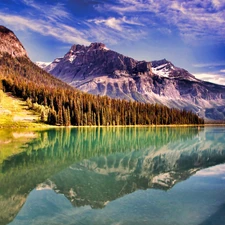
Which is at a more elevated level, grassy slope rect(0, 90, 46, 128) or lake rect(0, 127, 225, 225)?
grassy slope rect(0, 90, 46, 128)

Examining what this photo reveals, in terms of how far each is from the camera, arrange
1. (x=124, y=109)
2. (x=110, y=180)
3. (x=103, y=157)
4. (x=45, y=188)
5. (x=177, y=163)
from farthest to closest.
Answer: (x=124, y=109) → (x=103, y=157) → (x=177, y=163) → (x=110, y=180) → (x=45, y=188)

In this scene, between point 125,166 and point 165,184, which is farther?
point 125,166

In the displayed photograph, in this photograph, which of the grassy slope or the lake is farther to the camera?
the grassy slope

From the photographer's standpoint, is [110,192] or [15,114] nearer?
[110,192]

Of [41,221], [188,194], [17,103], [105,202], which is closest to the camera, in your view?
[41,221]

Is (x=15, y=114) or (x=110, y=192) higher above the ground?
(x=15, y=114)

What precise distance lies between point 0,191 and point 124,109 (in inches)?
6883

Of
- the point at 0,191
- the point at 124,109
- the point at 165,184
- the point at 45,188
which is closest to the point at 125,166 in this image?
the point at 165,184

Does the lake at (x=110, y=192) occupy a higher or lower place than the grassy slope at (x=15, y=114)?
lower

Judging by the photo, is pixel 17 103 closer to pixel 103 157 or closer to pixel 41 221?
pixel 103 157

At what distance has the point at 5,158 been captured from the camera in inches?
1686

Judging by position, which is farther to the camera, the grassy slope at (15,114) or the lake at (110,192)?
the grassy slope at (15,114)

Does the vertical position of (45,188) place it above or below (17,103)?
below

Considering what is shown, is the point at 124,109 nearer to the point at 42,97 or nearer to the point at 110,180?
the point at 42,97
